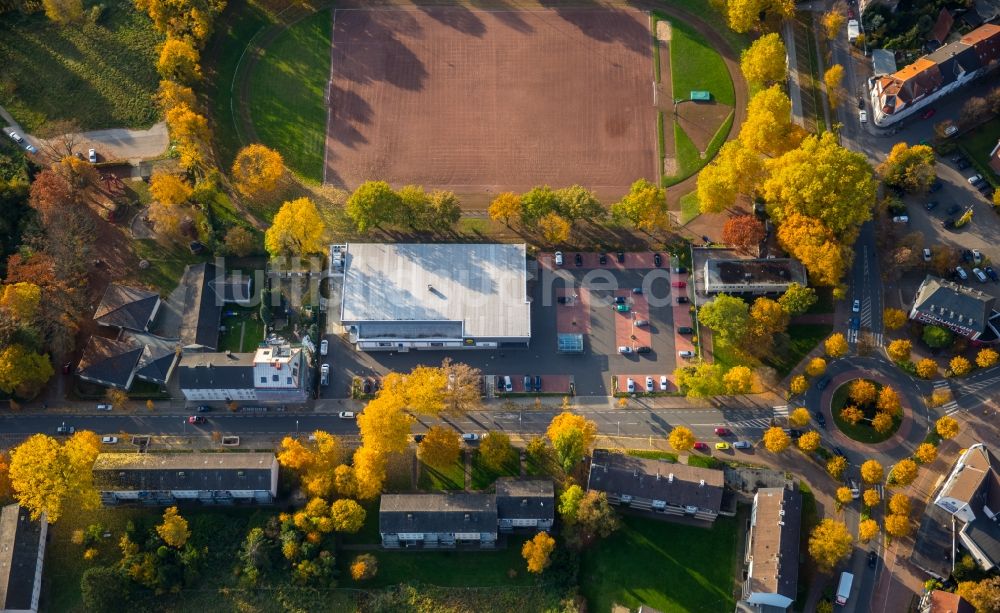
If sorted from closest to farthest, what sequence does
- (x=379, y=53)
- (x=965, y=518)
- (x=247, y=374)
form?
(x=965, y=518) → (x=247, y=374) → (x=379, y=53)

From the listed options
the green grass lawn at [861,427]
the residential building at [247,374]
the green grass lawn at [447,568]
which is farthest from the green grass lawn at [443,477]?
the green grass lawn at [861,427]

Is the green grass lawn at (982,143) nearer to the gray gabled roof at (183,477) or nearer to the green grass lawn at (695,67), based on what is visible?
the green grass lawn at (695,67)

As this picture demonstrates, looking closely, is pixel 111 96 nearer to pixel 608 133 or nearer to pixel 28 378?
pixel 28 378

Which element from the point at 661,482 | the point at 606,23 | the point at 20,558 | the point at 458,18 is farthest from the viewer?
the point at 458,18

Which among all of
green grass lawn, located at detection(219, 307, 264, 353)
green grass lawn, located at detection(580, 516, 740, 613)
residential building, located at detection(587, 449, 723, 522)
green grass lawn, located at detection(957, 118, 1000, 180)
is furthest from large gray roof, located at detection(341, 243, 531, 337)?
green grass lawn, located at detection(957, 118, 1000, 180)

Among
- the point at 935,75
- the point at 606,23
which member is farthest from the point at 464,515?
the point at 935,75

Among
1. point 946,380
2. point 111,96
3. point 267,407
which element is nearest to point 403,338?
point 267,407

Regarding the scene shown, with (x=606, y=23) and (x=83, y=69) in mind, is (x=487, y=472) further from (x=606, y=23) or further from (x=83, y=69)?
(x=83, y=69)
